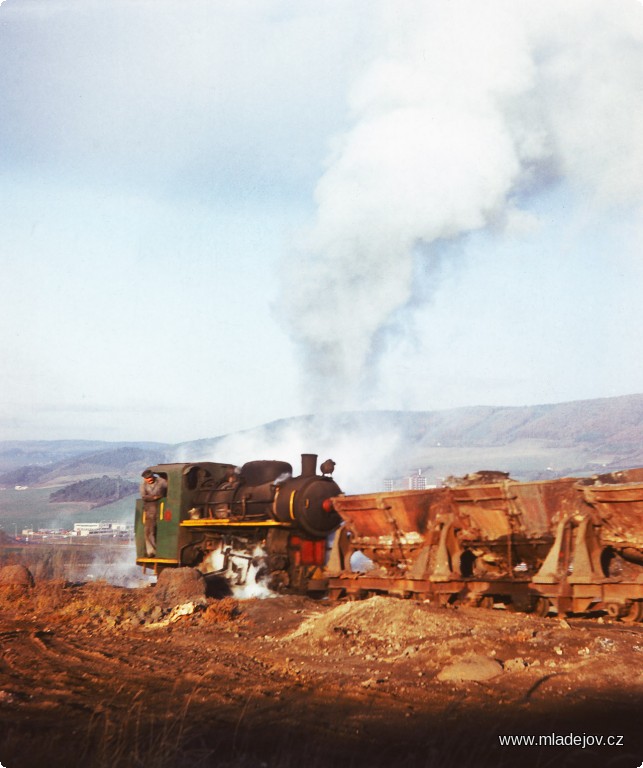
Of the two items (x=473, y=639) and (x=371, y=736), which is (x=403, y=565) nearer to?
(x=473, y=639)

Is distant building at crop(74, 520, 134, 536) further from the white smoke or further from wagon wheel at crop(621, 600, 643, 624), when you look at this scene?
wagon wheel at crop(621, 600, 643, 624)

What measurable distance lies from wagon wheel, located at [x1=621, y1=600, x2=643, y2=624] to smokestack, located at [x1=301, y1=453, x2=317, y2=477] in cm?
780

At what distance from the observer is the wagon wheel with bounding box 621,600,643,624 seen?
36.6 ft

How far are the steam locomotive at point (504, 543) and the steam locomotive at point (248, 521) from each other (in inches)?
44.5

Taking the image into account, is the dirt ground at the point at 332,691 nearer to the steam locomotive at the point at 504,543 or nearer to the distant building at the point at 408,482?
the steam locomotive at the point at 504,543

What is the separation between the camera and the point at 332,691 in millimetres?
7738

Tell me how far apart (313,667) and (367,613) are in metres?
2.59

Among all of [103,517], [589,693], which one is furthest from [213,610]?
[103,517]

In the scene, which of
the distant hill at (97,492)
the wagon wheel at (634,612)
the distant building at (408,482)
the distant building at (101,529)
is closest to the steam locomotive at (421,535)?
the wagon wheel at (634,612)

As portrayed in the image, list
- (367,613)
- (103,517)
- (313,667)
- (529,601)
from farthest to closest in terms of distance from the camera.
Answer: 1. (103,517)
2. (529,601)
3. (367,613)
4. (313,667)

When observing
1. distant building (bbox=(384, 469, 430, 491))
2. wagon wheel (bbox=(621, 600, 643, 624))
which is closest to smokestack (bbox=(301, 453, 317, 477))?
wagon wheel (bbox=(621, 600, 643, 624))

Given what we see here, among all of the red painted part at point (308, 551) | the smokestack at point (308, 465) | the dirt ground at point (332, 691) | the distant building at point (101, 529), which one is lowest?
the distant building at point (101, 529)

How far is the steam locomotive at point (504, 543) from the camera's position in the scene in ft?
36.9

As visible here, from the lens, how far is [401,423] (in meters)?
129
